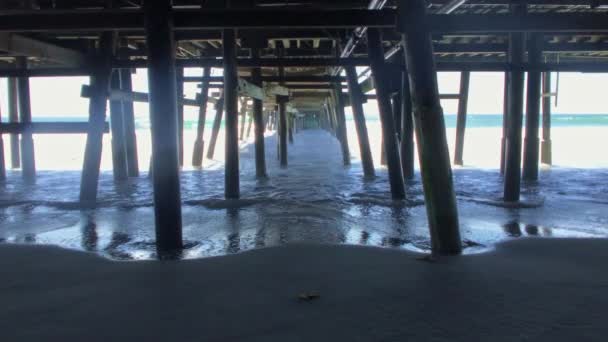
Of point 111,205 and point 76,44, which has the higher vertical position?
point 76,44

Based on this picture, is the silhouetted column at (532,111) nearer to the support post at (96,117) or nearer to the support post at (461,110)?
the support post at (461,110)

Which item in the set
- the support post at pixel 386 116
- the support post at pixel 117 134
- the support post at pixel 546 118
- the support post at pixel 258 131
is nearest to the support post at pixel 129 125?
the support post at pixel 117 134

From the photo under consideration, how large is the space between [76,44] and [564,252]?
19.7 ft

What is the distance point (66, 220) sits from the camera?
160 inches

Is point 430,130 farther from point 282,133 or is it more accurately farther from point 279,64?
point 282,133

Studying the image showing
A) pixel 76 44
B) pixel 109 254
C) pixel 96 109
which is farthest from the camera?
pixel 76 44

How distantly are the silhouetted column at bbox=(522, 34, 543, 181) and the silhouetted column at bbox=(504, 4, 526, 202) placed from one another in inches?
38.3

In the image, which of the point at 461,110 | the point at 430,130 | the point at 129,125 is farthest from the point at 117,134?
the point at 461,110

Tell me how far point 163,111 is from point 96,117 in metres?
2.18

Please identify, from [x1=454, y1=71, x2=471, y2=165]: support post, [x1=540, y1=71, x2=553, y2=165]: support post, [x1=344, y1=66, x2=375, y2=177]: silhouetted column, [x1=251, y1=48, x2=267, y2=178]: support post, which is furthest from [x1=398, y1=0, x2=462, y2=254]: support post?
[x1=540, y1=71, x2=553, y2=165]: support post

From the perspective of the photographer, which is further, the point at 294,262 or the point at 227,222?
the point at 227,222

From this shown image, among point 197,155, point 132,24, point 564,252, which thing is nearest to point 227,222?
point 132,24

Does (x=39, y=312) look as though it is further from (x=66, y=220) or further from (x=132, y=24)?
(x=66, y=220)

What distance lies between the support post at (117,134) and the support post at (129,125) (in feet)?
1.03
